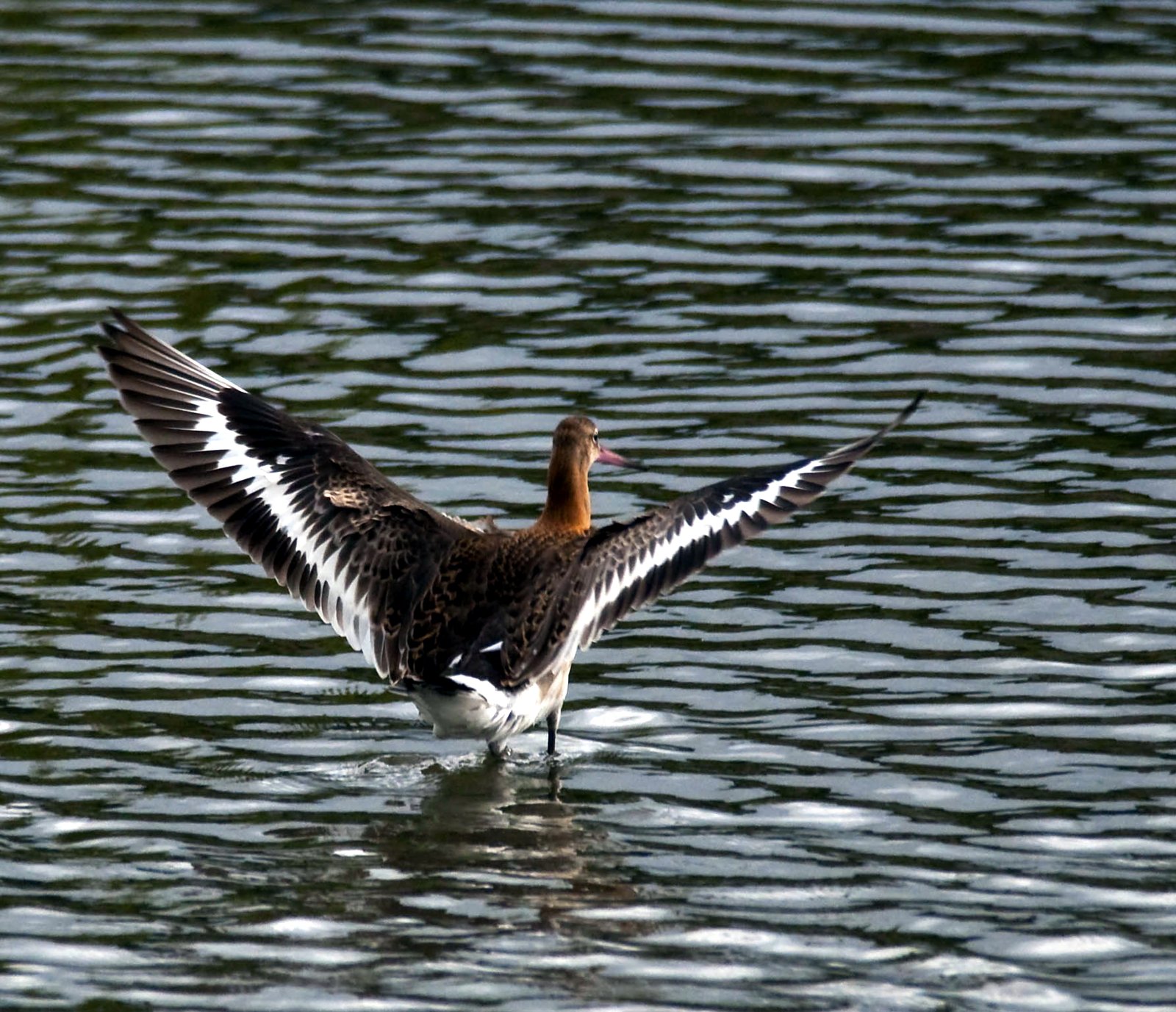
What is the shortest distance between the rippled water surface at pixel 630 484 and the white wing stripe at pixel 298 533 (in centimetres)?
43

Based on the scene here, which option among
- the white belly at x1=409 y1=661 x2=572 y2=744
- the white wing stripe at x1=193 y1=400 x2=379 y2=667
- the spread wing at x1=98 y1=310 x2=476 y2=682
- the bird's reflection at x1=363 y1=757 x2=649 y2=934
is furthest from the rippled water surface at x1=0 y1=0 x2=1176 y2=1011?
the spread wing at x1=98 y1=310 x2=476 y2=682

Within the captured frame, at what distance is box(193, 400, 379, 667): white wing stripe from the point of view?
10.4 meters

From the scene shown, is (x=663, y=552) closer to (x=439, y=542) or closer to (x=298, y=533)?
(x=439, y=542)

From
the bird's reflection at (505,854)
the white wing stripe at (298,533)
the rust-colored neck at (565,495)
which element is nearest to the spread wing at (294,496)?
the white wing stripe at (298,533)

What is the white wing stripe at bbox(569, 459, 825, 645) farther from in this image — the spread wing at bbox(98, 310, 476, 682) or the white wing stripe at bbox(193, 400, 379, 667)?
the white wing stripe at bbox(193, 400, 379, 667)

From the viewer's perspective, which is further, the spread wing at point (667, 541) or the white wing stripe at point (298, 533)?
the white wing stripe at point (298, 533)

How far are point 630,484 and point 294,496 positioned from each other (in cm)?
274

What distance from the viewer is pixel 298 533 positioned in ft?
34.7

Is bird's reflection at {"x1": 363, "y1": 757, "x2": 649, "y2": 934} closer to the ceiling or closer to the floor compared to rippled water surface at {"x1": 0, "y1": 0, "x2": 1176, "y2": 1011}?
closer to the floor

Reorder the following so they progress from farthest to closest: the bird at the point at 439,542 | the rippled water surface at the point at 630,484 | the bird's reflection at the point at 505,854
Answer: the bird at the point at 439,542 → the bird's reflection at the point at 505,854 → the rippled water surface at the point at 630,484

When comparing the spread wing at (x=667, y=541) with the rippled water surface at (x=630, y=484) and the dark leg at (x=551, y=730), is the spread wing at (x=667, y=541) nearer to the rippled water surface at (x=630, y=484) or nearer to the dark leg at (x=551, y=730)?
the dark leg at (x=551, y=730)

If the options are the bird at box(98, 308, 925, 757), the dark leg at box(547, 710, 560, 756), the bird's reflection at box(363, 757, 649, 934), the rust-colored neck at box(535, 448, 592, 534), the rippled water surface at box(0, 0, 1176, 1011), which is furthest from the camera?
the rust-colored neck at box(535, 448, 592, 534)

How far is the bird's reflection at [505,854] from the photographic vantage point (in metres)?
8.43

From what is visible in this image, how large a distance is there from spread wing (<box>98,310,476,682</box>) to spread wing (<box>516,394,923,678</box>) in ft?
2.37
